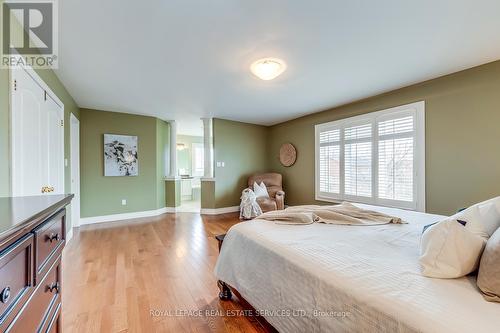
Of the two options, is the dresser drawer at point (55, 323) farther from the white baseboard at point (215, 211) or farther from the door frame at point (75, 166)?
the white baseboard at point (215, 211)

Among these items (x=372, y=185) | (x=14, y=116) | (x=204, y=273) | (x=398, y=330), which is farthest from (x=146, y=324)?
(x=372, y=185)

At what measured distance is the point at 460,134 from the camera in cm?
281

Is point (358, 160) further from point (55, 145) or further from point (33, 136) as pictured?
point (55, 145)

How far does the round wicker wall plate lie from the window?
75 centimetres

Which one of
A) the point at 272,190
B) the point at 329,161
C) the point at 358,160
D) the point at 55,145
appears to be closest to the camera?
the point at 55,145

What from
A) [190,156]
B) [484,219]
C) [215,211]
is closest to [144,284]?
[484,219]

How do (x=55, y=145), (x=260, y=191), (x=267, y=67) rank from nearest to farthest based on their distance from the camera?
1. (x=267, y=67)
2. (x=55, y=145)
3. (x=260, y=191)

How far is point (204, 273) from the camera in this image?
2.38m

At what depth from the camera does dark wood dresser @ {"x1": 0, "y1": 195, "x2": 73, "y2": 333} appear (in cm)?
57

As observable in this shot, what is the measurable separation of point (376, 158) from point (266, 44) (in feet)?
8.94

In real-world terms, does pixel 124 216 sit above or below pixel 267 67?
below

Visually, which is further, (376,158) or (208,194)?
(208,194)

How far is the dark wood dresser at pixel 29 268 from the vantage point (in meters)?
0.57

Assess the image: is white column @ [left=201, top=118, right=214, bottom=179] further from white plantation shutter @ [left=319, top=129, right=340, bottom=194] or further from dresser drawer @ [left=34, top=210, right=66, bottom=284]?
dresser drawer @ [left=34, top=210, right=66, bottom=284]
